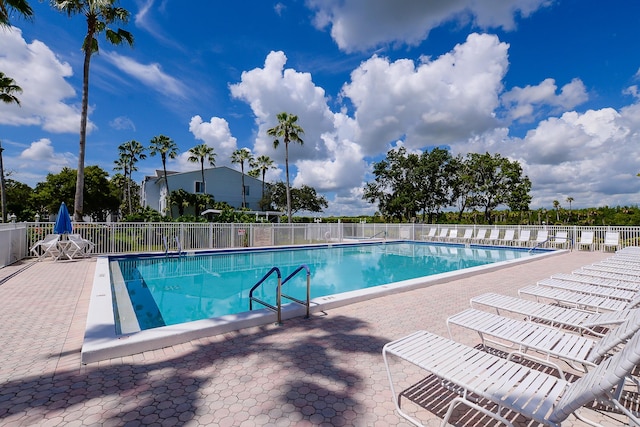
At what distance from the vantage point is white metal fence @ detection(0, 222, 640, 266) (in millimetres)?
10828

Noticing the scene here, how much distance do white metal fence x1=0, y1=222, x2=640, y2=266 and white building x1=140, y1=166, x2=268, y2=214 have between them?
64.9 ft

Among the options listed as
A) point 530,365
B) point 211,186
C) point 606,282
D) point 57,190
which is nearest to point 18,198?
point 57,190

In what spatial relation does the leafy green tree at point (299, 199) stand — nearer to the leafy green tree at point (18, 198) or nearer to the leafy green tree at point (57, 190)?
the leafy green tree at point (57, 190)

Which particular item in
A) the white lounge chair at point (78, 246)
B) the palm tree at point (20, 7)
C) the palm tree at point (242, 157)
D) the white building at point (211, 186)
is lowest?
the white lounge chair at point (78, 246)

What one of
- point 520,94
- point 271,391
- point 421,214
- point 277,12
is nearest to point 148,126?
point 277,12

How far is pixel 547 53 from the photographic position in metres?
14.9

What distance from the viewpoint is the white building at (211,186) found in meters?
33.8

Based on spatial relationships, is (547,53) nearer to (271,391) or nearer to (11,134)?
(271,391)

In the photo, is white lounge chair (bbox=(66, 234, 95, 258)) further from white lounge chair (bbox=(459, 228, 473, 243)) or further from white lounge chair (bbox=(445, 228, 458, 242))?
white lounge chair (bbox=(459, 228, 473, 243))

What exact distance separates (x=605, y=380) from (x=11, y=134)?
33550 mm

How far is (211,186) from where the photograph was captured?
35219 mm

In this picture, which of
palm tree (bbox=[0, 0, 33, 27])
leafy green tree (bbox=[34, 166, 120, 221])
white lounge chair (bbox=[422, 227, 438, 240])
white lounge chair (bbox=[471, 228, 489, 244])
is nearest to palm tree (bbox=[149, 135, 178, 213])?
leafy green tree (bbox=[34, 166, 120, 221])

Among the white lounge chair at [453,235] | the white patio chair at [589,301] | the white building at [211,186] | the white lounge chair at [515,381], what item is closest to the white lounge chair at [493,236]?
the white lounge chair at [453,235]

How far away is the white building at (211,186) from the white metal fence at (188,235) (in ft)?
64.9
